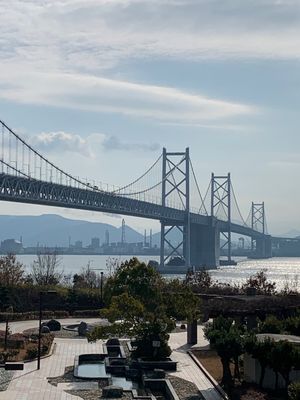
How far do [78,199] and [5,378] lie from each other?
4342 cm

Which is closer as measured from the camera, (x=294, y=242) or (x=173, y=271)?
(x=173, y=271)

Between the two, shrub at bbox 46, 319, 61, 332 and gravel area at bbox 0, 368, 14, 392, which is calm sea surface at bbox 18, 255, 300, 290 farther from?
gravel area at bbox 0, 368, 14, 392

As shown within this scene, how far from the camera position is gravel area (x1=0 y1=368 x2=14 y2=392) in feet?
77.7

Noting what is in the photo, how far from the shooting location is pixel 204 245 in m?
98.6

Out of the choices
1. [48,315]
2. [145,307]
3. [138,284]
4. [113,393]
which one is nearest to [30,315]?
[48,315]

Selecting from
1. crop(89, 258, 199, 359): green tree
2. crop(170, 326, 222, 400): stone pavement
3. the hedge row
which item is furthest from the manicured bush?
crop(89, 258, 199, 359): green tree

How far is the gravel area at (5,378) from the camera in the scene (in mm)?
23688

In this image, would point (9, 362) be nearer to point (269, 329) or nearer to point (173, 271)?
point (269, 329)

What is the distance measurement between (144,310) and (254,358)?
6.24m

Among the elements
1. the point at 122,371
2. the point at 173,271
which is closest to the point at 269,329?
the point at 122,371

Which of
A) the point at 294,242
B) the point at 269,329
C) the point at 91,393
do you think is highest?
the point at 294,242

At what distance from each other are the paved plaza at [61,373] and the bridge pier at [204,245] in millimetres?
61741

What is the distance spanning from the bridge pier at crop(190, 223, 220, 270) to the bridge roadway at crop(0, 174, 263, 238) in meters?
3.98

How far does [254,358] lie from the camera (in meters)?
22.8
